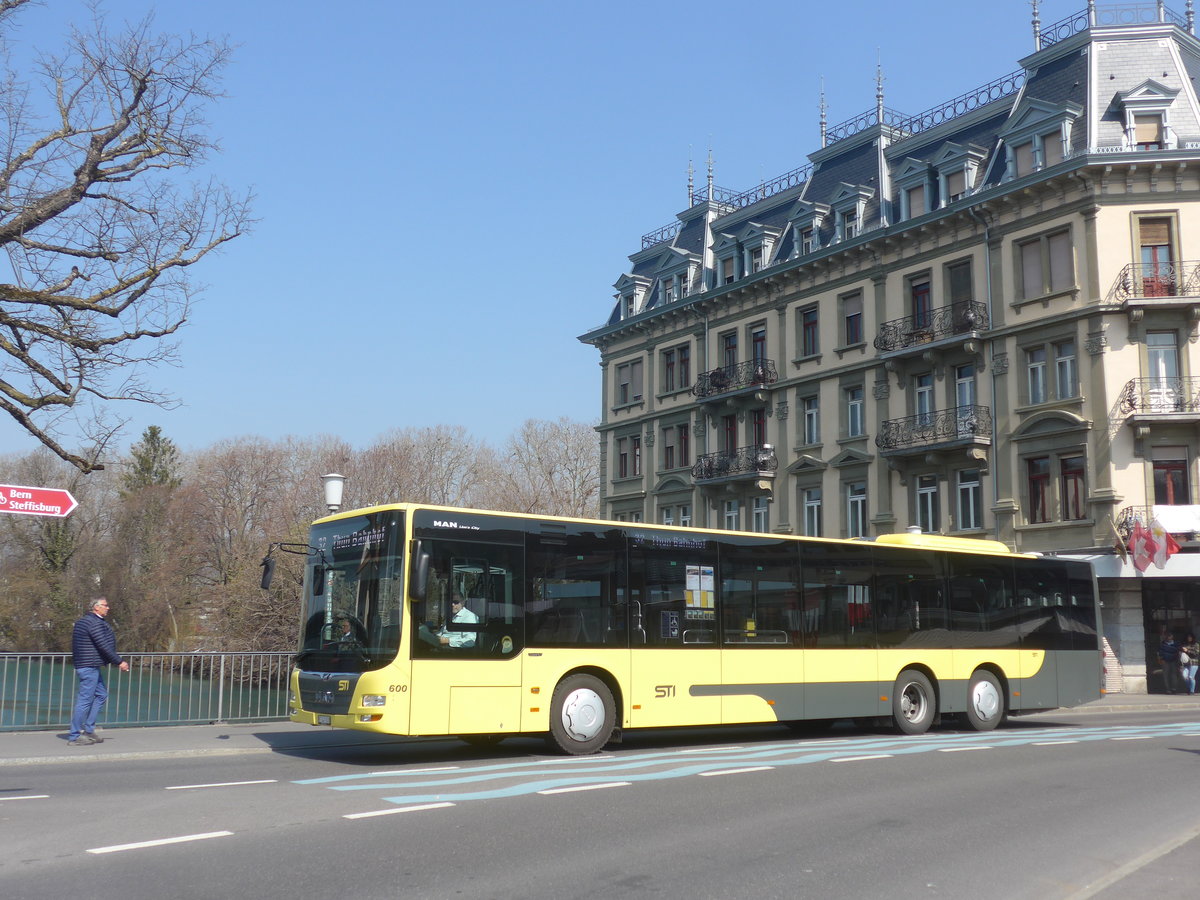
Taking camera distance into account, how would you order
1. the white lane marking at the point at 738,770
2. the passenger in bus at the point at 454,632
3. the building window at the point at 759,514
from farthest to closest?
the building window at the point at 759,514, the passenger in bus at the point at 454,632, the white lane marking at the point at 738,770

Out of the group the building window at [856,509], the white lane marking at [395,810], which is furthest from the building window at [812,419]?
the white lane marking at [395,810]

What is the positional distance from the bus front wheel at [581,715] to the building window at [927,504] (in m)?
A: 22.6

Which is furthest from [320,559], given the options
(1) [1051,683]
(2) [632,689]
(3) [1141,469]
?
(3) [1141,469]

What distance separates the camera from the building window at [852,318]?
38.2 m

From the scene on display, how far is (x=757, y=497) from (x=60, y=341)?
89.1 feet

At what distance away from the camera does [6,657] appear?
16547 mm

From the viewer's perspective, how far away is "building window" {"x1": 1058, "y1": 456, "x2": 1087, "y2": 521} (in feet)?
102

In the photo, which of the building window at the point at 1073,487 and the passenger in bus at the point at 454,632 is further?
the building window at the point at 1073,487

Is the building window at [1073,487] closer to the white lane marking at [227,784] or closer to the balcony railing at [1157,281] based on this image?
the balcony railing at [1157,281]

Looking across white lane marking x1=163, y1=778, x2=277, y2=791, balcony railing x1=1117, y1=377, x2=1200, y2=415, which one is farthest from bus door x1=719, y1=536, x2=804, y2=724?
balcony railing x1=1117, y1=377, x2=1200, y2=415

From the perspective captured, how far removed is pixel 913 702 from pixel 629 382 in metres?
32.2

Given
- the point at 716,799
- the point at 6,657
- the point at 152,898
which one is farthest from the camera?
the point at 6,657

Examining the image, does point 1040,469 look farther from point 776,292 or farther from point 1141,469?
point 776,292

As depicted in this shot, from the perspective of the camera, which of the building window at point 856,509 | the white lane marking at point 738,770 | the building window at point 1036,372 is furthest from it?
the building window at point 856,509
